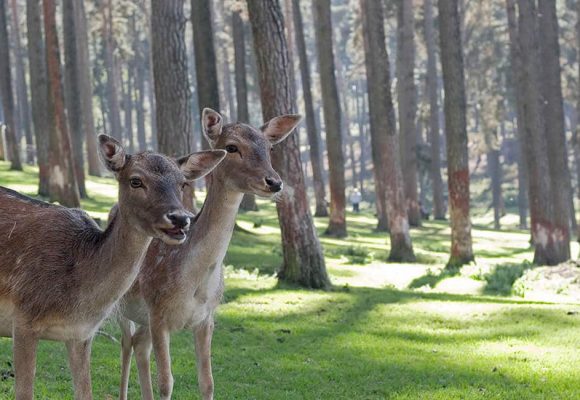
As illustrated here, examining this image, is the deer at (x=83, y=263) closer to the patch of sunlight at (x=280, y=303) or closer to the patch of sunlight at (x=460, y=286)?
the patch of sunlight at (x=280, y=303)

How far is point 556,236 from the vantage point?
2505 cm

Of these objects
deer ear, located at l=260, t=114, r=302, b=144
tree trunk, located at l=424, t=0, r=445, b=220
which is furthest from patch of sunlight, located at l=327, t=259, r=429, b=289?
tree trunk, located at l=424, t=0, r=445, b=220

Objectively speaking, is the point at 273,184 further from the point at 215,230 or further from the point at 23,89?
the point at 23,89

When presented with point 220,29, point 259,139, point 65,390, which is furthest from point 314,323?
point 220,29

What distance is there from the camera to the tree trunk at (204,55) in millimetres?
23281

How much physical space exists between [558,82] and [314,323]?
17.8m

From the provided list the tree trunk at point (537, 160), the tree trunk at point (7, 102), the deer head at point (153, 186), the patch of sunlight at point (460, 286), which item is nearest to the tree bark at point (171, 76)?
the patch of sunlight at point (460, 286)

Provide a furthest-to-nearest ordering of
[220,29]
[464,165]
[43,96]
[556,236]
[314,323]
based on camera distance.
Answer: [220,29] < [43,96] < [556,236] < [464,165] < [314,323]

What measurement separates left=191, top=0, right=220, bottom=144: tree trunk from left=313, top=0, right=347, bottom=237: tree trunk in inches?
282

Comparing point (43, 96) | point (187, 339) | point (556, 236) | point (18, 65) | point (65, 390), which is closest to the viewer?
point (65, 390)

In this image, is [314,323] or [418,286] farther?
[418,286]

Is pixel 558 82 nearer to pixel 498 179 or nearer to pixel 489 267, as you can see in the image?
pixel 489 267

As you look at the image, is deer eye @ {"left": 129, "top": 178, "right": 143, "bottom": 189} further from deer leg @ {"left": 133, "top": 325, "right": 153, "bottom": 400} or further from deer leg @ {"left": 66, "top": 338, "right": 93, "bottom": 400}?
deer leg @ {"left": 133, "top": 325, "right": 153, "bottom": 400}

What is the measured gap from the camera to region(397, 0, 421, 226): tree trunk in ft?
119
